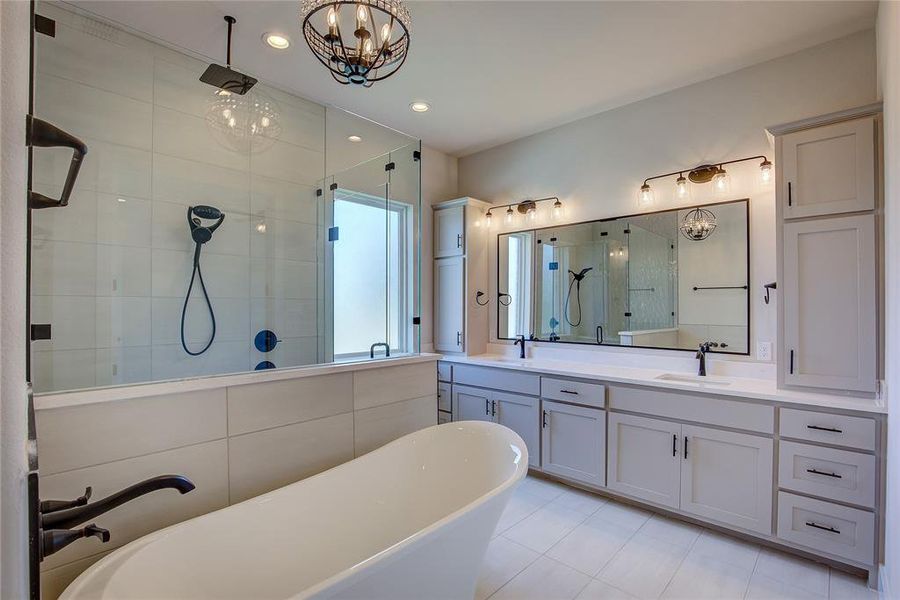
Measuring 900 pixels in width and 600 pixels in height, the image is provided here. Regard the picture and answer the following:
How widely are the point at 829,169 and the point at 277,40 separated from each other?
305 centimetres

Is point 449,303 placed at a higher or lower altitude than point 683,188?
lower

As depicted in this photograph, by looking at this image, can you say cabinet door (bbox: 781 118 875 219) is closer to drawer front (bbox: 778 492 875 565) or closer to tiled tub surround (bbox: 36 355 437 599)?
drawer front (bbox: 778 492 875 565)

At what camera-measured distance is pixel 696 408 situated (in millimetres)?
2346

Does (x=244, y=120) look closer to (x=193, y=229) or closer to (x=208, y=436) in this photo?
(x=193, y=229)

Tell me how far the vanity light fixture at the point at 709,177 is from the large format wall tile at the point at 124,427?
305cm

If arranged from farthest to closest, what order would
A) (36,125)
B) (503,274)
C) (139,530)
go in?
(503,274)
(139,530)
(36,125)

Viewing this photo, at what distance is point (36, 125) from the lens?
59cm

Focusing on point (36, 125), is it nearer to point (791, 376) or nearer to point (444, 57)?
point (444, 57)

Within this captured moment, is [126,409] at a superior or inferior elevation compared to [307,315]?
inferior

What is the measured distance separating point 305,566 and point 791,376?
252cm

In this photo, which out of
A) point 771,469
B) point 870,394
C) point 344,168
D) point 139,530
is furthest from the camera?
point 344,168

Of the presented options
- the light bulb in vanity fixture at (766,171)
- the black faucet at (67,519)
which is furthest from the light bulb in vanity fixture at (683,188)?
the black faucet at (67,519)

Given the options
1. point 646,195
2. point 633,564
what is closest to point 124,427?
point 633,564

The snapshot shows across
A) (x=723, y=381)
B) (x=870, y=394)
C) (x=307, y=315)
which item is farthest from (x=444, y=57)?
(x=870, y=394)
